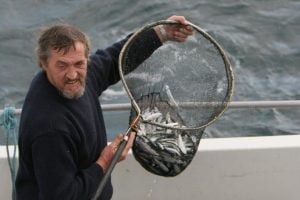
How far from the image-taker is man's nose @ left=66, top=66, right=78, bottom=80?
2268 mm

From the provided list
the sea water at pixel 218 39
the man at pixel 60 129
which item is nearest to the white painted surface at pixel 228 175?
the man at pixel 60 129

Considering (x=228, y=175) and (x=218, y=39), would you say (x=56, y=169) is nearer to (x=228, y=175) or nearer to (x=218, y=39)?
(x=228, y=175)

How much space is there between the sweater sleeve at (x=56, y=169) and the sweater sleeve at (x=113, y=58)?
1.75 feet

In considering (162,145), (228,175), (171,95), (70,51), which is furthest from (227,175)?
(70,51)

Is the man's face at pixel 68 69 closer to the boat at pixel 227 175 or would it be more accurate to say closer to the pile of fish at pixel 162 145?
the pile of fish at pixel 162 145

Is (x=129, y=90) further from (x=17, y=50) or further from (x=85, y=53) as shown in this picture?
(x=17, y=50)

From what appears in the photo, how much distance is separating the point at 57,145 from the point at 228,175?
4.77ft

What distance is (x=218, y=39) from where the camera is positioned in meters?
8.05

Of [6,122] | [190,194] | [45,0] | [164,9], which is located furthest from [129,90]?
[45,0]

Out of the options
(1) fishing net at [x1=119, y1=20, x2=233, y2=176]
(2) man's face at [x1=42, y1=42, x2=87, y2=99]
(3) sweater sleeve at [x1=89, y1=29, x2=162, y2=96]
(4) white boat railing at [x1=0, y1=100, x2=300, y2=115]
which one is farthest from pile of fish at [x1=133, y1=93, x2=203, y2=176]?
(2) man's face at [x1=42, y1=42, x2=87, y2=99]

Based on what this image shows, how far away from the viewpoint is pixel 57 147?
2.23 metres

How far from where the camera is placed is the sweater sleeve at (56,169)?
87.7 inches

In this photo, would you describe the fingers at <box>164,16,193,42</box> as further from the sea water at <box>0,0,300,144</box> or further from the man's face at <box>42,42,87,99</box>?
the sea water at <box>0,0,300,144</box>

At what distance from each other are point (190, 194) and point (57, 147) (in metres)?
1.41
